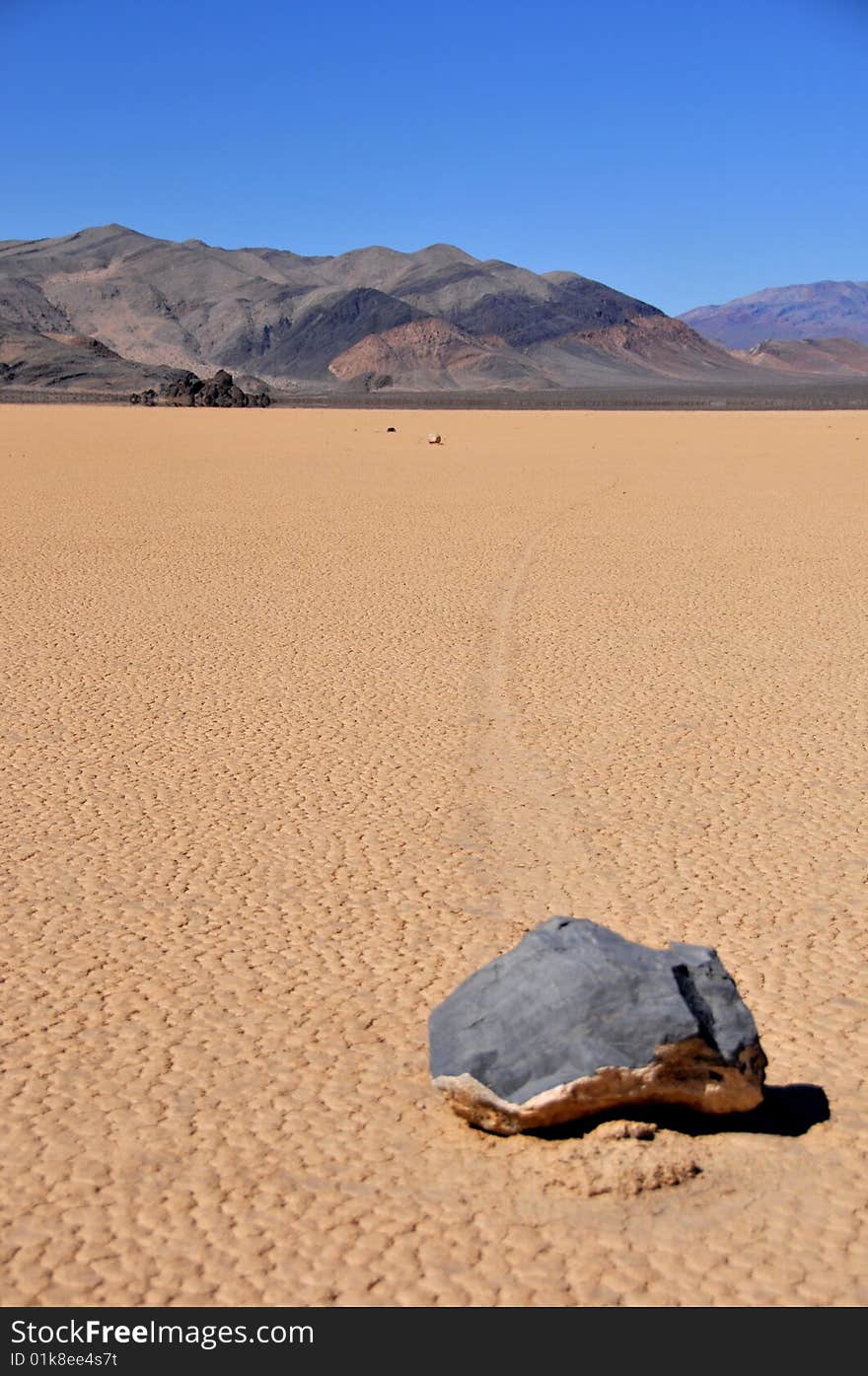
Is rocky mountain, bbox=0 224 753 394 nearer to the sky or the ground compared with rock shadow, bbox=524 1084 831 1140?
nearer to the sky

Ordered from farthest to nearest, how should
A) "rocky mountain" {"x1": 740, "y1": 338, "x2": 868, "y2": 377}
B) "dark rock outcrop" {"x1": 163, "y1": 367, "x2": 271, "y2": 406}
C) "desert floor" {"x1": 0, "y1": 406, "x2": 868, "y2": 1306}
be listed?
"rocky mountain" {"x1": 740, "y1": 338, "x2": 868, "y2": 377}, "dark rock outcrop" {"x1": 163, "y1": 367, "x2": 271, "y2": 406}, "desert floor" {"x1": 0, "y1": 406, "x2": 868, "y2": 1306}

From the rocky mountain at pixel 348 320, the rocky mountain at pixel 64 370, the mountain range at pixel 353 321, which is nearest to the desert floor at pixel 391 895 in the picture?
the rocky mountain at pixel 64 370

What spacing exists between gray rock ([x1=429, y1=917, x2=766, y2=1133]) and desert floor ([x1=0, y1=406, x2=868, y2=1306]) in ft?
0.37

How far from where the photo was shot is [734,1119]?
3.37m

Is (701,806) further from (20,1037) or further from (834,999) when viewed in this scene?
(20,1037)

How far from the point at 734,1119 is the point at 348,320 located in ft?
392

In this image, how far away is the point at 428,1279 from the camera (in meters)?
2.83

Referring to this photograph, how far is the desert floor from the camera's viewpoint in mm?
2959

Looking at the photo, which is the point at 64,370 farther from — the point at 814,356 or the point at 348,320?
the point at 814,356

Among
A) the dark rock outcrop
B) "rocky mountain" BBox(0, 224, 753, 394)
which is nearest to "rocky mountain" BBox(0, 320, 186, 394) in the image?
the dark rock outcrop

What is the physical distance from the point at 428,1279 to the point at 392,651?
5.99 metres

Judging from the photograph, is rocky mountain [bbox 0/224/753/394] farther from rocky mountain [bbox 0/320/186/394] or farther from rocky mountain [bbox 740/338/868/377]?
rocky mountain [bbox 0/320/186/394]
